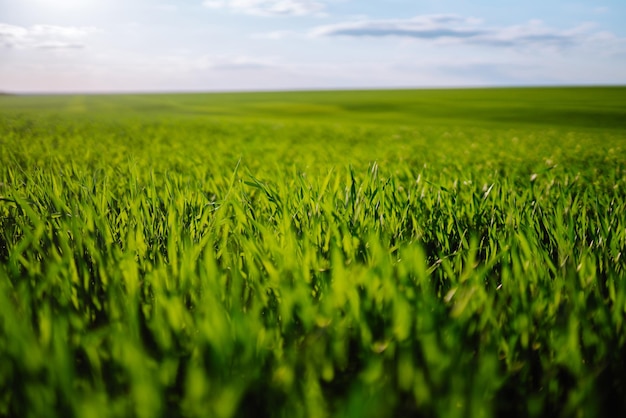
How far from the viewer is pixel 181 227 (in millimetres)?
1876

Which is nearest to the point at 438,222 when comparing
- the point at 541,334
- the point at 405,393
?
the point at 541,334

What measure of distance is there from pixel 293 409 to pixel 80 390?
1.72 feet

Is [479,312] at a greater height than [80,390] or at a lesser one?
greater

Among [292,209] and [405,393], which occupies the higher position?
[292,209]

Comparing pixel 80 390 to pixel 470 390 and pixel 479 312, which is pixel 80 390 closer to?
pixel 470 390

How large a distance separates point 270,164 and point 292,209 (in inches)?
134

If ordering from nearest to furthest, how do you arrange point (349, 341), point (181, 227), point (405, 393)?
1. point (405, 393)
2. point (349, 341)
3. point (181, 227)

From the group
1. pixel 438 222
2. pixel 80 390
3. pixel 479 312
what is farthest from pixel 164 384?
pixel 438 222

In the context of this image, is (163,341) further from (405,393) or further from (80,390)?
(405,393)

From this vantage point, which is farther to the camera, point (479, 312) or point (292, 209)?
point (292, 209)

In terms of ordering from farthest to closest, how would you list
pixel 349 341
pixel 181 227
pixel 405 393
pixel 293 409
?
pixel 181 227 → pixel 349 341 → pixel 405 393 → pixel 293 409

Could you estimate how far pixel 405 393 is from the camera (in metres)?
1.00

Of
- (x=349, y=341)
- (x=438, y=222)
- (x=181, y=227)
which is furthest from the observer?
(x=438, y=222)

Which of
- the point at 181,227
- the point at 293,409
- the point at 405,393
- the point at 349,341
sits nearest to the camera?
the point at 293,409
